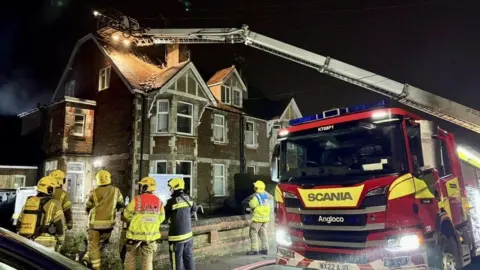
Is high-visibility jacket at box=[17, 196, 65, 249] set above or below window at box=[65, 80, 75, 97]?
below

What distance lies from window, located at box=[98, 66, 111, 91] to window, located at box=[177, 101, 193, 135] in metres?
4.24

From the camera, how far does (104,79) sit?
1909 centimetres

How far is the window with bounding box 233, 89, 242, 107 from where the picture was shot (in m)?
23.5

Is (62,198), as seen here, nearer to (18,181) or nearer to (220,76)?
(18,181)

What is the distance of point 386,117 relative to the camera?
5297 mm

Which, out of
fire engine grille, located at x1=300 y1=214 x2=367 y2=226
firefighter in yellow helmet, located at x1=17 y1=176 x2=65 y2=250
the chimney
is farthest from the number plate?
the chimney

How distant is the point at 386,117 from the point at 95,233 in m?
5.27

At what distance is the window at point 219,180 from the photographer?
2027 centimetres

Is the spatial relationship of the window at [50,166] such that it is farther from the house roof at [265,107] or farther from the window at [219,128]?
the house roof at [265,107]

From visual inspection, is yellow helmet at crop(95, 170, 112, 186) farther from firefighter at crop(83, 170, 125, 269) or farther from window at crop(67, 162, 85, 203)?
window at crop(67, 162, 85, 203)

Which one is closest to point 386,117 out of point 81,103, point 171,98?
point 171,98

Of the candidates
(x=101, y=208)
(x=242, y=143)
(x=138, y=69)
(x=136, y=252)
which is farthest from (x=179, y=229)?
(x=242, y=143)

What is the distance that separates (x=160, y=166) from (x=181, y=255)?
12.2 m

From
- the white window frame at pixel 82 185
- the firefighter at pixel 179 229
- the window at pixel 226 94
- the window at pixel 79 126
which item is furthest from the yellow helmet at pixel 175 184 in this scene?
the window at pixel 226 94
